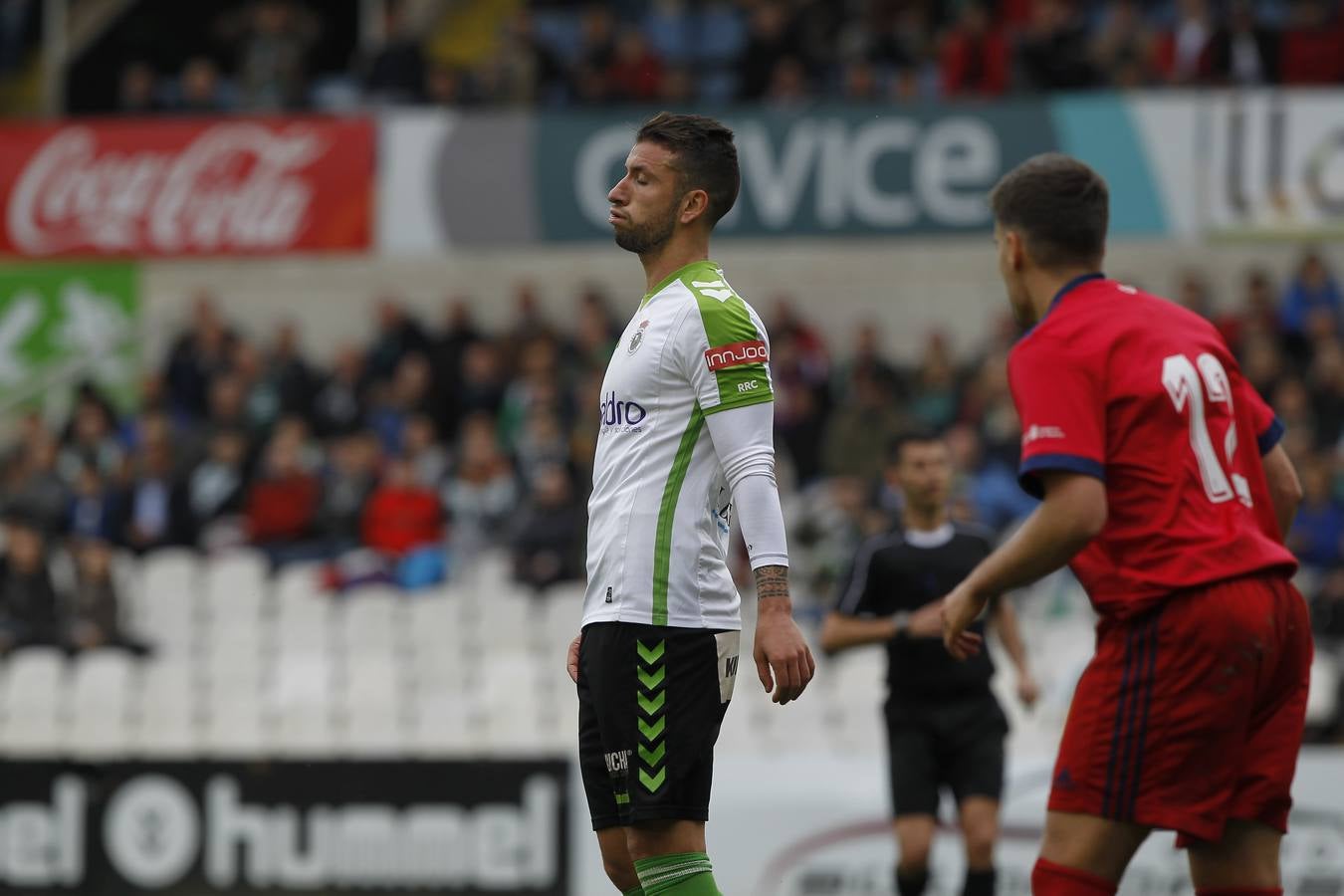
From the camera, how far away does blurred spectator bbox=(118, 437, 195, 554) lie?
1411 centimetres

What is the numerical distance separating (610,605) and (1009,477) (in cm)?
875

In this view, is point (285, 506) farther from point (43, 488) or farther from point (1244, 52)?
point (1244, 52)

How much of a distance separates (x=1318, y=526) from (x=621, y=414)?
28.0 feet

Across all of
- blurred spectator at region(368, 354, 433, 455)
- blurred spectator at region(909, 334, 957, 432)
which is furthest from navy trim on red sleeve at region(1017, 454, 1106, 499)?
blurred spectator at region(368, 354, 433, 455)

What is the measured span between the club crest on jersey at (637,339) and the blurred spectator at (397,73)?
484 inches

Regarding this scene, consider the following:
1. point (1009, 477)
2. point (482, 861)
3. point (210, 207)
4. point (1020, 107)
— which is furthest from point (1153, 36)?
point (482, 861)

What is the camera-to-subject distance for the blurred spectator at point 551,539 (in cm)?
1263

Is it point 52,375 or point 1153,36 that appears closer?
point 1153,36

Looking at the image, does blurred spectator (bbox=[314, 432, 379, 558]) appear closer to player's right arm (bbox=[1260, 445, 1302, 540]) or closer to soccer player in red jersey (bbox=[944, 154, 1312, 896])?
player's right arm (bbox=[1260, 445, 1302, 540])

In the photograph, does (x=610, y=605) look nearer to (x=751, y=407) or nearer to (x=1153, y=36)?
(x=751, y=407)

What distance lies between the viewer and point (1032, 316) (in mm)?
4512

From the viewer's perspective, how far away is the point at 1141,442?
13.8 feet

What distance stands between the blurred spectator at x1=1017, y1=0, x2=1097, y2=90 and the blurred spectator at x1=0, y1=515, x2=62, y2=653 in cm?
830

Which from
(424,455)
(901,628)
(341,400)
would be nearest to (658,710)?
(901,628)
